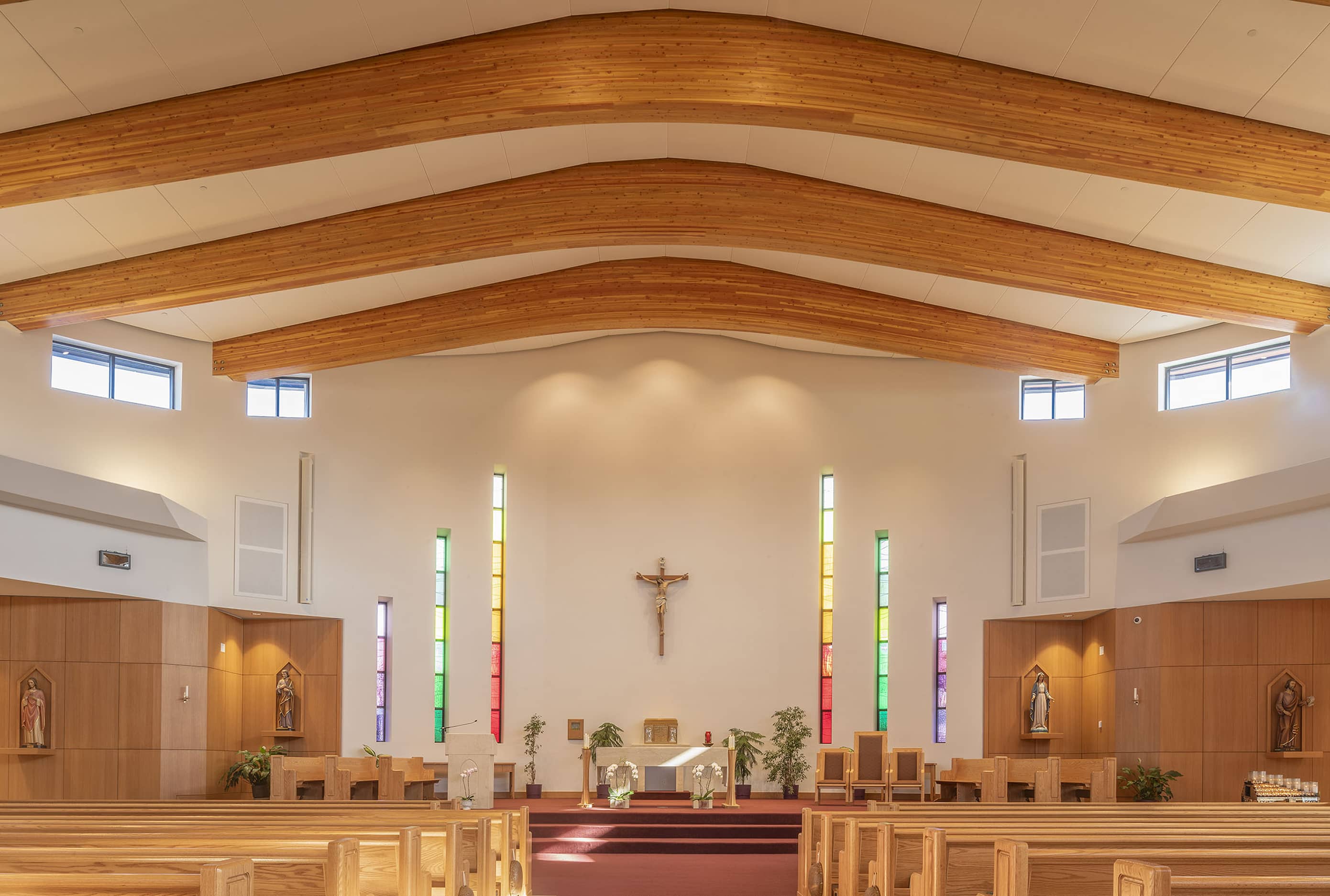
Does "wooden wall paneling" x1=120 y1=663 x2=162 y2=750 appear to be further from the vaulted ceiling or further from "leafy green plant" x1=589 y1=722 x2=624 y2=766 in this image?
"leafy green plant" x1=589 y1=722 x2=624 y2=766

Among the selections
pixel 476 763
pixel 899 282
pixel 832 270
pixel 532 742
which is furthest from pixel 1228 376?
pixel 532 742

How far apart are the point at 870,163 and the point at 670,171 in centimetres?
181

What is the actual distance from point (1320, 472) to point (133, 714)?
10.9m

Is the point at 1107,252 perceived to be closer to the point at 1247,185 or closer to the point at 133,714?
the point at 1247,185

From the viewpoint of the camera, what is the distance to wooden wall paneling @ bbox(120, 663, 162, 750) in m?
11.8

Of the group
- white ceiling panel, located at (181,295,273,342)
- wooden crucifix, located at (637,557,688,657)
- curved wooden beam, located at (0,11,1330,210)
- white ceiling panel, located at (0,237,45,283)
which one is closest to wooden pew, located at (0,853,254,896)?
curved wooden beam, located at (0,11,1330,210)

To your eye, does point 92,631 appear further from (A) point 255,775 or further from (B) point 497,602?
(B) point 497,602

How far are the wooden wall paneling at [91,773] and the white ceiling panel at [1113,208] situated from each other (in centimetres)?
1008

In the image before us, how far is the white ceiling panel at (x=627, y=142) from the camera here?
33.3 ft

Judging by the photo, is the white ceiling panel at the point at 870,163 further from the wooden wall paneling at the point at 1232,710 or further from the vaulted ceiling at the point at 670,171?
the wooden wall paneling at the point at 1232,710

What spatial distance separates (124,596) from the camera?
11781 millimetres

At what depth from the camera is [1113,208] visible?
33.1 ft

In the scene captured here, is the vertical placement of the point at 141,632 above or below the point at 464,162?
below

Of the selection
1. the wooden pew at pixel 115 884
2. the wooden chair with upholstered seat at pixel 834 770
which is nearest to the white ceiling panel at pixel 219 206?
the wooden pew at pixel 115 884
